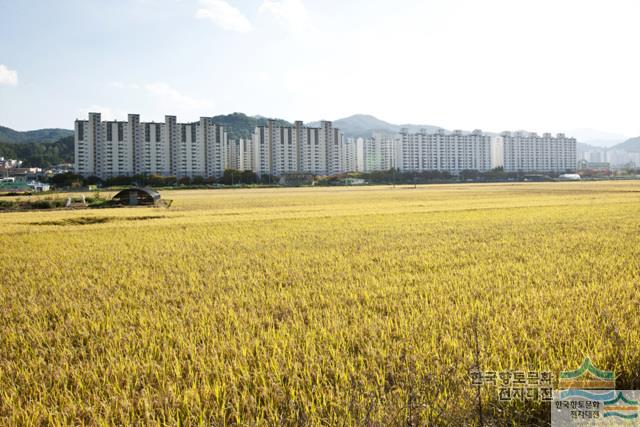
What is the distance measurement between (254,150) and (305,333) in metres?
160

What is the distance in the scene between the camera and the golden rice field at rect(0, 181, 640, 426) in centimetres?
345

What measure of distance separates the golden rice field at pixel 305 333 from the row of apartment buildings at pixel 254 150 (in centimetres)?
13760

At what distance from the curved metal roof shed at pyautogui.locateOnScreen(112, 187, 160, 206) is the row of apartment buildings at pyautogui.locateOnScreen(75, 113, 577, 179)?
342 feet

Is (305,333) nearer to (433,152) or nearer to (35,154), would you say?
(433,152)

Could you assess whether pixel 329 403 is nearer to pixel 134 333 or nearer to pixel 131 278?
pixel 134 333

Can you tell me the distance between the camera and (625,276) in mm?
7695

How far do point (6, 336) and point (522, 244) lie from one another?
38.9 ft

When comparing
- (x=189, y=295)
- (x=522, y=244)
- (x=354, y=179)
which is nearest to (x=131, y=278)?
(x=189, y=295)

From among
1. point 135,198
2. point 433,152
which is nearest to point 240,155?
point 433,152

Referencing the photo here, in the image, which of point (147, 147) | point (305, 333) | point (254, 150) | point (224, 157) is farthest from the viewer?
point (254, 150)

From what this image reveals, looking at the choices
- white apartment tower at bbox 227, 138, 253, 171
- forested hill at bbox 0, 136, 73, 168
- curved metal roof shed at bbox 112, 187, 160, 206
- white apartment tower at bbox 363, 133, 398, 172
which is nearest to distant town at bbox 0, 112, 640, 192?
white apartment tower at bbox 227, 138, 253, 171

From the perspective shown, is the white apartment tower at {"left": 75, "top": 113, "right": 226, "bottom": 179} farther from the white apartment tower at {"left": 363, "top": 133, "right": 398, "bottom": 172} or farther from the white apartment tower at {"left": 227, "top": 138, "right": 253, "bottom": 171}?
the white apartment tower at {"left": 363, "top": 133, "right": 398, "bottom": 172}

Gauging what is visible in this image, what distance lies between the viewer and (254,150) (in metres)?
161

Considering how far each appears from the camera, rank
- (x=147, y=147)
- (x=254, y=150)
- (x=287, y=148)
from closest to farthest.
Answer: (x=147, y=147) → (x=287, y=148) → (x=254, y=150)
